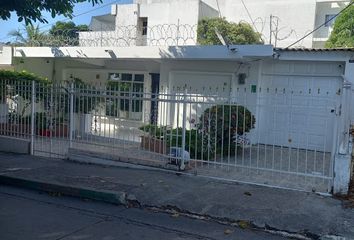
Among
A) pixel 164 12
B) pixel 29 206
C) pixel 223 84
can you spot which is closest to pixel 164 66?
pixel 223 84

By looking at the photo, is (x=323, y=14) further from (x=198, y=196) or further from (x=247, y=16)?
(x=198, y=196)

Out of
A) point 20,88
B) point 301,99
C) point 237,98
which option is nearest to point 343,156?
point 237,98

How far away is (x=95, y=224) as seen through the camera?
5.46 metres

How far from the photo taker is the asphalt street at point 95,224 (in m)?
5.03

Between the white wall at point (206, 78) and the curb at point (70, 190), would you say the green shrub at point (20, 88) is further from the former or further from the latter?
the white wall at point (206, 78)

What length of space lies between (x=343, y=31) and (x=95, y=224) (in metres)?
18.4

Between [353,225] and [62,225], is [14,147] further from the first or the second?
[353,225]

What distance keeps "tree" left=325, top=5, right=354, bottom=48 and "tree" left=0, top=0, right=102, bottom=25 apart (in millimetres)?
15152

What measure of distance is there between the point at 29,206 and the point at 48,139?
13.2 feet

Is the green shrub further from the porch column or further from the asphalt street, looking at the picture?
the porch column

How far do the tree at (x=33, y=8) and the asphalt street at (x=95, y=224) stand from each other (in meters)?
3.87

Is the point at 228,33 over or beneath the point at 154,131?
over

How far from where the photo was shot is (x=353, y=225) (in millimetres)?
5516

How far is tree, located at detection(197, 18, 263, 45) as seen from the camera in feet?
64.9
